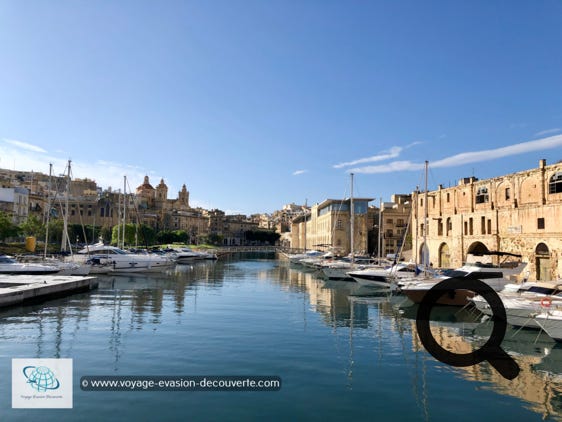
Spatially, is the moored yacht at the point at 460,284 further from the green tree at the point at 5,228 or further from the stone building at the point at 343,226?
the green tree at the point at 5,228

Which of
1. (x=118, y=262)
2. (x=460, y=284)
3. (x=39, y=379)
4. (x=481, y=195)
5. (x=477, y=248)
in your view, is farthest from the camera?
(x=118, y=262)

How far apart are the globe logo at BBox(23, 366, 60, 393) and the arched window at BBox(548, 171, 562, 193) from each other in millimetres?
39989

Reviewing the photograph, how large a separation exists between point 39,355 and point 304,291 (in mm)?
26596

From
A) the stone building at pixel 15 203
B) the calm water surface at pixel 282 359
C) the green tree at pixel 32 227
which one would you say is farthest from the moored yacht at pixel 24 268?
the stone building at pixel 15 203

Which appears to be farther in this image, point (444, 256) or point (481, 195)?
point (444, 256)

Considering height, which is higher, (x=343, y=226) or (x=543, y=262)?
(x=343, y=226)

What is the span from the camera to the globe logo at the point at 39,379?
459 inches

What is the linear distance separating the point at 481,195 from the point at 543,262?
478 inches

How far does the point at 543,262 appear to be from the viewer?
37.3 metres

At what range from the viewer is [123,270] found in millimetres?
50500

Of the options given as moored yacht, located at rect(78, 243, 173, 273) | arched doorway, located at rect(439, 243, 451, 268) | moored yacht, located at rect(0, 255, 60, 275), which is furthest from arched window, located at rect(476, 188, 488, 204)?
moored yacht, located at rect(0, 255, 60, 275)

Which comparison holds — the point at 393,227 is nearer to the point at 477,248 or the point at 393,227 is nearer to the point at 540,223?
the point at 477,248

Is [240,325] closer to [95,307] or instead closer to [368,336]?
[368,336]

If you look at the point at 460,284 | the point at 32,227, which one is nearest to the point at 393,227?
the point at 460,284
